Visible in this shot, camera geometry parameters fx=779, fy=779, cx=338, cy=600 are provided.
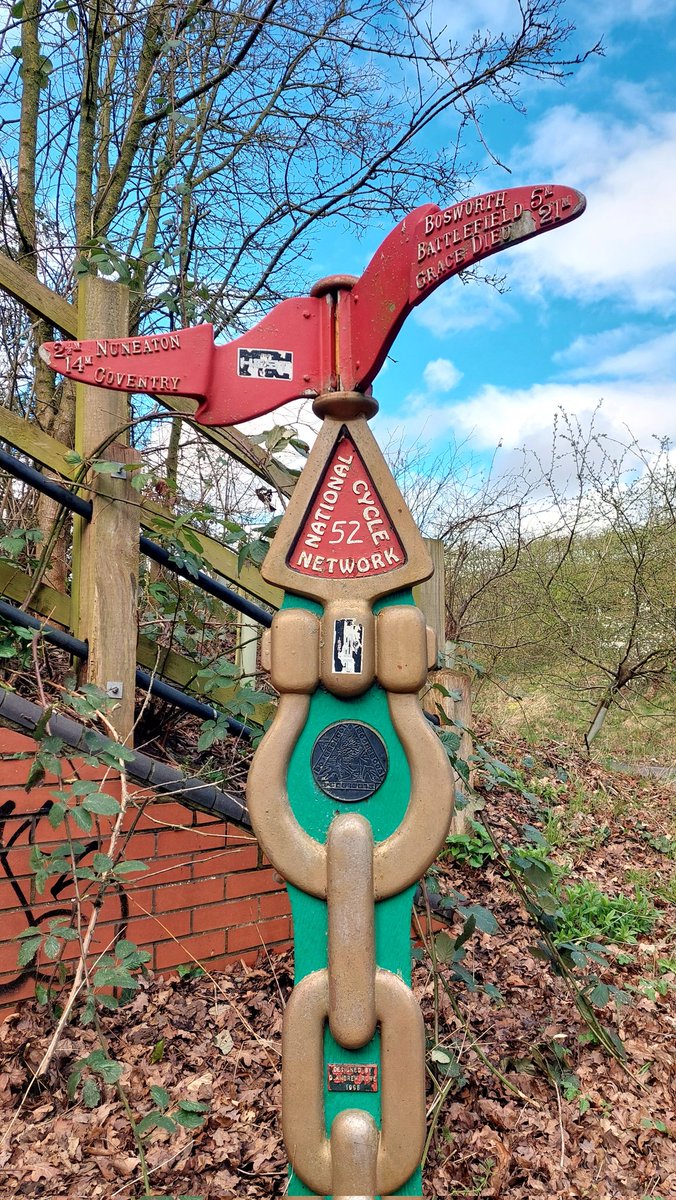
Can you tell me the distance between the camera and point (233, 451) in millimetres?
3078

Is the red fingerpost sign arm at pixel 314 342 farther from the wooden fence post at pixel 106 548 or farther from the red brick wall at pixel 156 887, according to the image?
the red brick wall at pixel 156 887

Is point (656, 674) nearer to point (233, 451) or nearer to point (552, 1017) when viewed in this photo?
point (552, 1017)

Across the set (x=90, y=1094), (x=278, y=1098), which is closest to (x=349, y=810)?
(x=90, y=1094)

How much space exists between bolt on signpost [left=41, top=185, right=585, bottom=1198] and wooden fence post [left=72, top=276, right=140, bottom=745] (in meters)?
0.85

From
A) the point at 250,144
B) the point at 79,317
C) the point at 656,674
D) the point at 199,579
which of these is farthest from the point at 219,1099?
the point at 656,674

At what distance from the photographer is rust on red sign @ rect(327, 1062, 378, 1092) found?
148 cm

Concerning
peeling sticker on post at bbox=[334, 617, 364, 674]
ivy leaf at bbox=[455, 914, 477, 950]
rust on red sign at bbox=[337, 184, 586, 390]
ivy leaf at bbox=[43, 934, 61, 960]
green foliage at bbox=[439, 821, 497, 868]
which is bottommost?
green foliage at bbox=[439, 821, 497, 868]

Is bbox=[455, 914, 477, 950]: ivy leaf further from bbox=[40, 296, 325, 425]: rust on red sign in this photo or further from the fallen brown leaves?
bbox=[40, 296, 325, 425]: rust on red sign

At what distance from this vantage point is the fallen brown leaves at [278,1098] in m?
2.06

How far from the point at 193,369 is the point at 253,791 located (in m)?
0.96

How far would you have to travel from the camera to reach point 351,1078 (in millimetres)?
1480

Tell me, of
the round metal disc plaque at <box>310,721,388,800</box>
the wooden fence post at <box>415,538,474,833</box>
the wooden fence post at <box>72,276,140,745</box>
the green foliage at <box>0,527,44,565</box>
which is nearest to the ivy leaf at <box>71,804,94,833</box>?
the wooden fence post at <box>72,276,140,745</box>

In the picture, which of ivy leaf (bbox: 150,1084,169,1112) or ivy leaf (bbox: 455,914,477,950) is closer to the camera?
ivy leaf (bbox: 150,1084,169,1112)

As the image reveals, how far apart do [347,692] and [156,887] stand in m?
1.46
